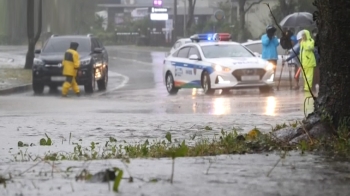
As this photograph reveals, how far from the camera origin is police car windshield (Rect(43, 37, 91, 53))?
87.6ft

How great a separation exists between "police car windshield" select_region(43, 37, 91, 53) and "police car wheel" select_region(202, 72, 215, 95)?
4.96 m

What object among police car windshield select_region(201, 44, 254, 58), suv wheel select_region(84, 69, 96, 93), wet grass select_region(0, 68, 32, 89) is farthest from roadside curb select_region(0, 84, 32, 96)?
police car windshield select_region(201, 44, 254, 58)

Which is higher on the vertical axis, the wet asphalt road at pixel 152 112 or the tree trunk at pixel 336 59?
the tree trunk at pixel 336 59

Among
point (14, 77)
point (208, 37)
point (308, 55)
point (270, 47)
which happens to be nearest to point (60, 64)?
point (14, 77)

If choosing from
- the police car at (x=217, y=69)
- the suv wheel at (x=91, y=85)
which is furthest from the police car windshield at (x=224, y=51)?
the suv wheel at (x=91, y=85)

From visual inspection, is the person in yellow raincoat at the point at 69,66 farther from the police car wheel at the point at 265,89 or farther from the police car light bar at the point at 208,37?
the police car light bar at the point at 208,37

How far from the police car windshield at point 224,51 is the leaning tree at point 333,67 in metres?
14.2

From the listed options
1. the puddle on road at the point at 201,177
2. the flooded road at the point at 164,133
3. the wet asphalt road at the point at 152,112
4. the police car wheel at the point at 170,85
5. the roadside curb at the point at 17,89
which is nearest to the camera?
the puddle on road at the point at 201,177

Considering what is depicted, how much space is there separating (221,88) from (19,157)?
13.6 m

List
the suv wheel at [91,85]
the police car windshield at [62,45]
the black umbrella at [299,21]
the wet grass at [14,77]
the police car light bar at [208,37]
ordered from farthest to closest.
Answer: the black umbrella at [299,21] < the police car light bar at [208,37] < the wet grass at [14,77] < the police car windshield at [62,45] < the suv wheel at [91,85]

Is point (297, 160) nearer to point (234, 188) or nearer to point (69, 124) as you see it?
point (234, 188)

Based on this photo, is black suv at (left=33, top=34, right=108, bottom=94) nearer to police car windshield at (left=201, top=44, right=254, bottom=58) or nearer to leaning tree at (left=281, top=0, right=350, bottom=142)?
police car windshield at (left=201, top=44, right=254, bottom=58)

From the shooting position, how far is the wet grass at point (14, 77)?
2814 centimetres

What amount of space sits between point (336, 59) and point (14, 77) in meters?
22.9
